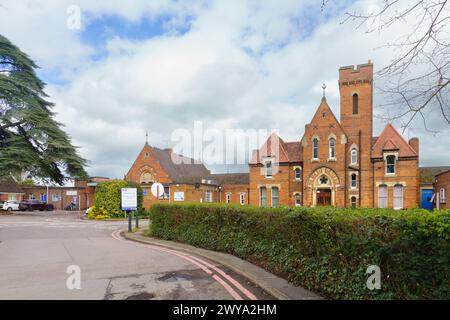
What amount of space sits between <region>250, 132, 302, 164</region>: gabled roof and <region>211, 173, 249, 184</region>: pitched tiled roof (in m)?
11.9

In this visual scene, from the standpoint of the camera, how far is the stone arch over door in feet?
116

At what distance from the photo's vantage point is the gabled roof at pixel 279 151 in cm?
3852

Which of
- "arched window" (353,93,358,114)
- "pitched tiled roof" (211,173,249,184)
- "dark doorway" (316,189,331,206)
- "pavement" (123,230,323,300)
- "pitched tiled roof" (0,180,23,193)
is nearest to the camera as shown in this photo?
"pavement" (123,230,323,300)

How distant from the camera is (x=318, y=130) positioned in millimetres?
36781

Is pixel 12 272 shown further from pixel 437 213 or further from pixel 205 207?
pixel 437 213

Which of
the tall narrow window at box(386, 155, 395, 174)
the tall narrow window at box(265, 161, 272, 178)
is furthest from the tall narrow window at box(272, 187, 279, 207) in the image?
the tall narrow window at box(386, 155, 395, 174)

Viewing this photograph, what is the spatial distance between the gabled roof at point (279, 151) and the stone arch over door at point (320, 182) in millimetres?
2945

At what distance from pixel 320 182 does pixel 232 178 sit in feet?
70.3

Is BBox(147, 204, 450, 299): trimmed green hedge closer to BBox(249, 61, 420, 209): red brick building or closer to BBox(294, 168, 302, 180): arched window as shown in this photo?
BBox(249, 61, 420, 209): red brick building

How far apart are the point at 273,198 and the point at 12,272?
105ft

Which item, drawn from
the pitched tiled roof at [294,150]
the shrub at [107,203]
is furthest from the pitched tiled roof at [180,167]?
the pitched tiled roof at [294,150]

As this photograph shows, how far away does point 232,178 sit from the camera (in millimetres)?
55500

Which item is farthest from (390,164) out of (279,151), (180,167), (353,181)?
(180,167)
